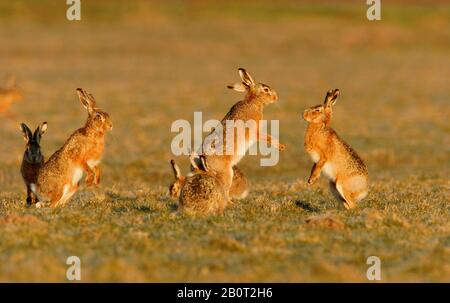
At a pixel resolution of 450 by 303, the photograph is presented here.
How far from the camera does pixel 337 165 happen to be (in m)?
12.3

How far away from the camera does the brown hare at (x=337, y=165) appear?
1221cm

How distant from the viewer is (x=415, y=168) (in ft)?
71.3

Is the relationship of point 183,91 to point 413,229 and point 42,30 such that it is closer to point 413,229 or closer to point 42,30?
point 413,229

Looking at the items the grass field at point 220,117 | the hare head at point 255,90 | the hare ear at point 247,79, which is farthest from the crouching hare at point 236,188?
the hare ear at point 247,79

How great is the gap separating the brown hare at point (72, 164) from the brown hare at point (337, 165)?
3.19 metres

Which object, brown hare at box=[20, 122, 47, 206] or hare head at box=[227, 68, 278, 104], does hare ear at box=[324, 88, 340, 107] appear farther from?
brown hare at box=[20, 122, 47, 206]

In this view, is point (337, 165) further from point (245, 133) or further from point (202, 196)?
point (202, 196)

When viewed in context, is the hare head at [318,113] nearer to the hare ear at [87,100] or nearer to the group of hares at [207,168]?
the group of hares at [207,168]

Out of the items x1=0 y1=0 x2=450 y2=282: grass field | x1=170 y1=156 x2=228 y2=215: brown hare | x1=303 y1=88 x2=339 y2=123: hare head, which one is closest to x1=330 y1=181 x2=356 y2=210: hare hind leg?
x1=0 y1=0 x2=450 y2=282: grass field

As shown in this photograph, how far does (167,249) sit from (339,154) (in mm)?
3786

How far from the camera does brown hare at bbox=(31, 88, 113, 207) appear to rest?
12164mm

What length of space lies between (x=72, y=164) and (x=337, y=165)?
394 cm

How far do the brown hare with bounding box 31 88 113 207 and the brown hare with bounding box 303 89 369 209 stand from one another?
319 centimetres

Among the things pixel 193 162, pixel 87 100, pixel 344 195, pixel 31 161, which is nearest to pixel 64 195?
pixel 87 100
